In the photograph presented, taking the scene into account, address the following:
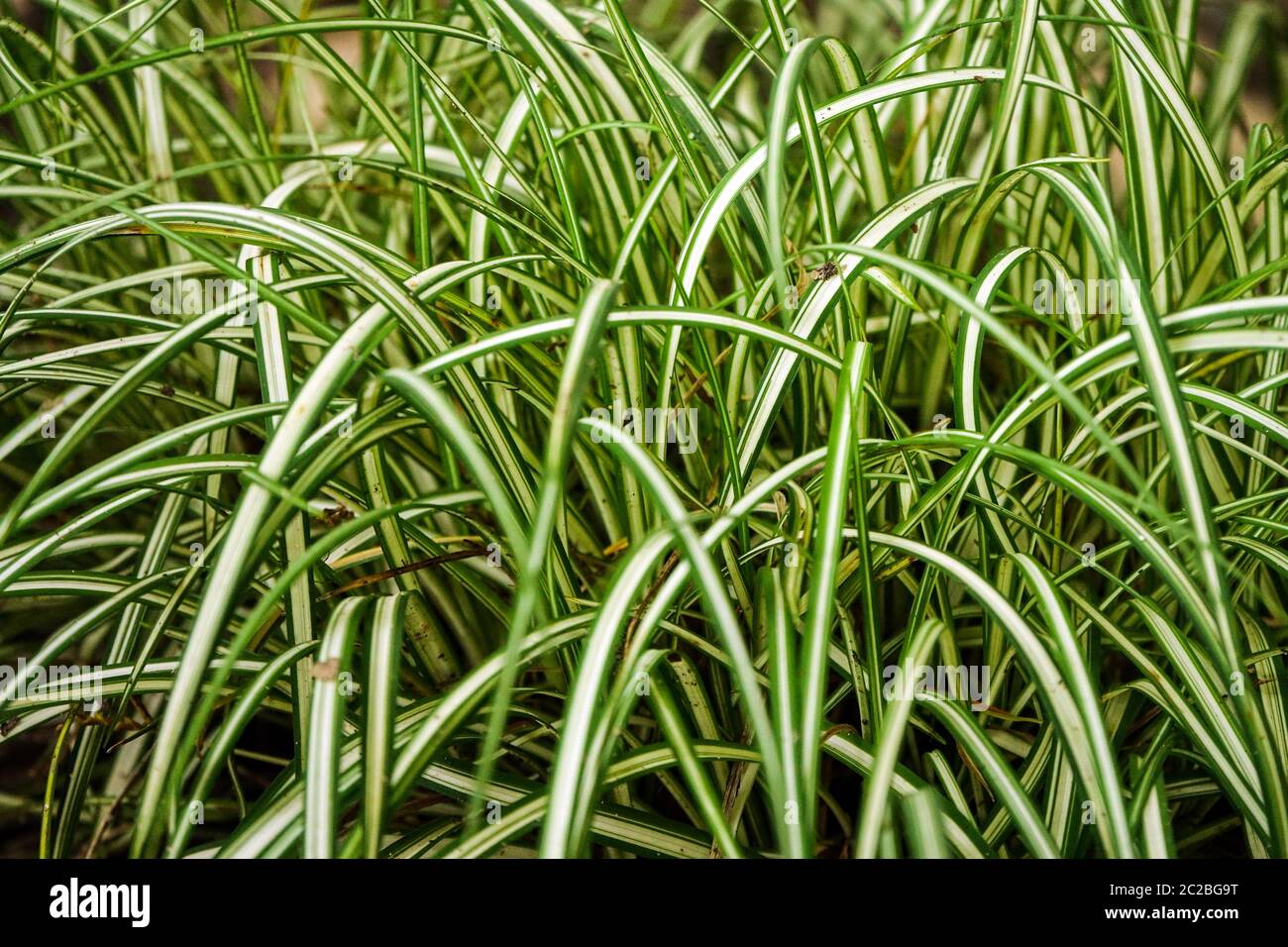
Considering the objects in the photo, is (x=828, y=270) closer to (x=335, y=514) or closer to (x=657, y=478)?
(x=657, y=478)

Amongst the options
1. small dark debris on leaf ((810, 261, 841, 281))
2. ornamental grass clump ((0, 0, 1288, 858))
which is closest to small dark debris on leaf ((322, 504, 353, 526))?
ornamental grass clump ((0, 0, 1288, 858))

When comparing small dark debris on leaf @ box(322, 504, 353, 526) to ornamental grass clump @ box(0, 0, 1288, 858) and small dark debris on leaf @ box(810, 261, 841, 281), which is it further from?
small dark debris on leaf @ box(810, 261, 841, 281)

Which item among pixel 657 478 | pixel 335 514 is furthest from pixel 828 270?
pixel 335 514

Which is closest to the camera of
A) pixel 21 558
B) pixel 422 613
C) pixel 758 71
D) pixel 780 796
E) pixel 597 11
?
pixel 780 796

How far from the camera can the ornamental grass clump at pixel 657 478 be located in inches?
16.7

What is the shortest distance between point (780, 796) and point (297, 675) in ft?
1.11

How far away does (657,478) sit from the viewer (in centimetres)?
39

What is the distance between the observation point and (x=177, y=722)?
40 centimetres

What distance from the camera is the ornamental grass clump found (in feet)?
1.39

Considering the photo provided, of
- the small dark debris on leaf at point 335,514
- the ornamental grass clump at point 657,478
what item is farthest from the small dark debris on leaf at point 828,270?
the small dark debris on leaf at point 335,514

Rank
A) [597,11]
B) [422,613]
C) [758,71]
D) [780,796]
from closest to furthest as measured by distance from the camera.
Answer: [780,796]
[422,613]
[597,11]
[758,71]

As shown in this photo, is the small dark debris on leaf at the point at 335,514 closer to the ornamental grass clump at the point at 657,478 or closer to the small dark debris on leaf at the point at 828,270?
the ornamental grass clump at the point at 657,478
